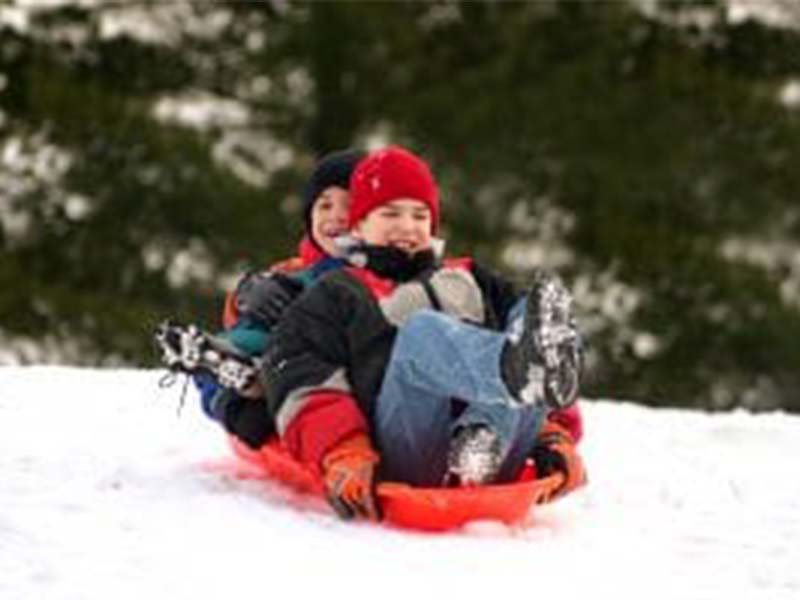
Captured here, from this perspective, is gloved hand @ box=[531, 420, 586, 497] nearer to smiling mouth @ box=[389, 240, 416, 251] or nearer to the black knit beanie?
smiling mouth @ box=[389, 240, 416, 251]

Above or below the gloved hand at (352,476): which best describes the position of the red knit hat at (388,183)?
above

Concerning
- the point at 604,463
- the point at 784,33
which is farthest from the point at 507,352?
the point at 784,33

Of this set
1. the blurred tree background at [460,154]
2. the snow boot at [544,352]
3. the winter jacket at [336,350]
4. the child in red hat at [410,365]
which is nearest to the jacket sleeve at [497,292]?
the child in red hat at [410,365]

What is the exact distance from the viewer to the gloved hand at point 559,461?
13.8ft

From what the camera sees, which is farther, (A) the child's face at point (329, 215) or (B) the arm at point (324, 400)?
(A) the child's face at point (329, 215)

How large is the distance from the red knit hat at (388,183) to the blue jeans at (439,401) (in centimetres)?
41

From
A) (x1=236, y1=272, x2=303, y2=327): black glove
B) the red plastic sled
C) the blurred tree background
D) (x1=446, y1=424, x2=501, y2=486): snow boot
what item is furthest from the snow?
the blurred tree background

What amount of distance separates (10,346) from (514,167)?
4.16 meters

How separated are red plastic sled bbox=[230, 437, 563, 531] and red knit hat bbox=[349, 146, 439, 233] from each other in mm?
655

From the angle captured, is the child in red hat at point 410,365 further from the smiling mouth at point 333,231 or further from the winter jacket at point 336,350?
the smiling mouth at point 333,231

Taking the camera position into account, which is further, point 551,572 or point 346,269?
point 346,269

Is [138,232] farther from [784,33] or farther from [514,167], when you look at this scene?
[784,33]

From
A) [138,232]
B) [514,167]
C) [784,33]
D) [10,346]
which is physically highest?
[784,33]

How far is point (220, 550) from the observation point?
371 centimetres
